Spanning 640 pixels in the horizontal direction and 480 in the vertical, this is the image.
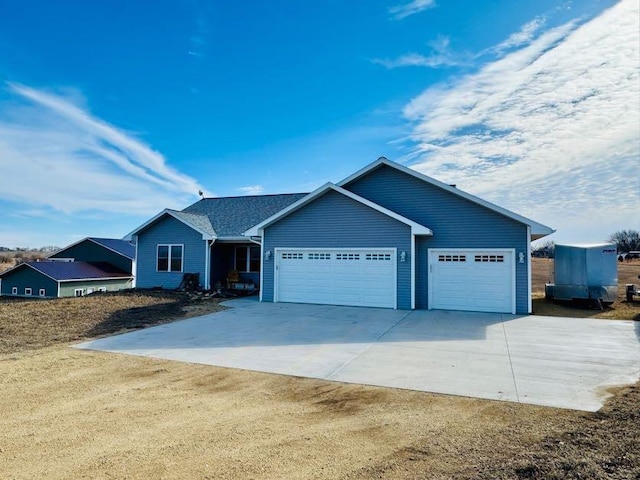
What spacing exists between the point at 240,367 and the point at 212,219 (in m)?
15.6

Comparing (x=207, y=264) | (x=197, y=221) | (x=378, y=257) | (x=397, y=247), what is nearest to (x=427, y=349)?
(x=397, y=247)

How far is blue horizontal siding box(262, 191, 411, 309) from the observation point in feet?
43.5

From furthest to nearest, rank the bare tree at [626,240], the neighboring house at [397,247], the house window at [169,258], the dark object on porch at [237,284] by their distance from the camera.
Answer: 1. the bare tree at [626,240]
2. the house window at [169,258]
3. the dark object on porch at [237,284]
4. the neighboring house at [397,247]

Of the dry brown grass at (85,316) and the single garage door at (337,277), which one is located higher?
the single garage door at (337,277)

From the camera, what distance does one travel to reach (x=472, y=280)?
1305 centimetres

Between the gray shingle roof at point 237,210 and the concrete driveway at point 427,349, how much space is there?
8229mm

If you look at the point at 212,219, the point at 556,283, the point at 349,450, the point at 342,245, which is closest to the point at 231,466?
the point at 349,450

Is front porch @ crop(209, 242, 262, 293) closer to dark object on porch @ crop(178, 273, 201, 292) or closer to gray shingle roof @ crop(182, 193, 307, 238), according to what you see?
dark object on porch @ crop(178, 273, 201, 292)

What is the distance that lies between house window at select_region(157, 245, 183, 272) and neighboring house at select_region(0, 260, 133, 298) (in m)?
9.09

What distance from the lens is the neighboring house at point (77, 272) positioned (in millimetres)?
25266

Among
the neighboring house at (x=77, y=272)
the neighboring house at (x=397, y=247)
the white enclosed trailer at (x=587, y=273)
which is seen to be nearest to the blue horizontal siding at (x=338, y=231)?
the neighboring house at (x=397, y=247)

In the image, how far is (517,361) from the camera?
694cm

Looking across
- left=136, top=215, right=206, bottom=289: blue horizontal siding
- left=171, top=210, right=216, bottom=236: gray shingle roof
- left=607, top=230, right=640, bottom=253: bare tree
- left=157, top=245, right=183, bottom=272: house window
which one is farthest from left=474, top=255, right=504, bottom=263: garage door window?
left=607, top=230, right=640, bottom=253: bare tree

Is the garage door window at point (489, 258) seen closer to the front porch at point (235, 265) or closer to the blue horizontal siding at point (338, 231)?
the blue horizontal siding at point (338, 231)
